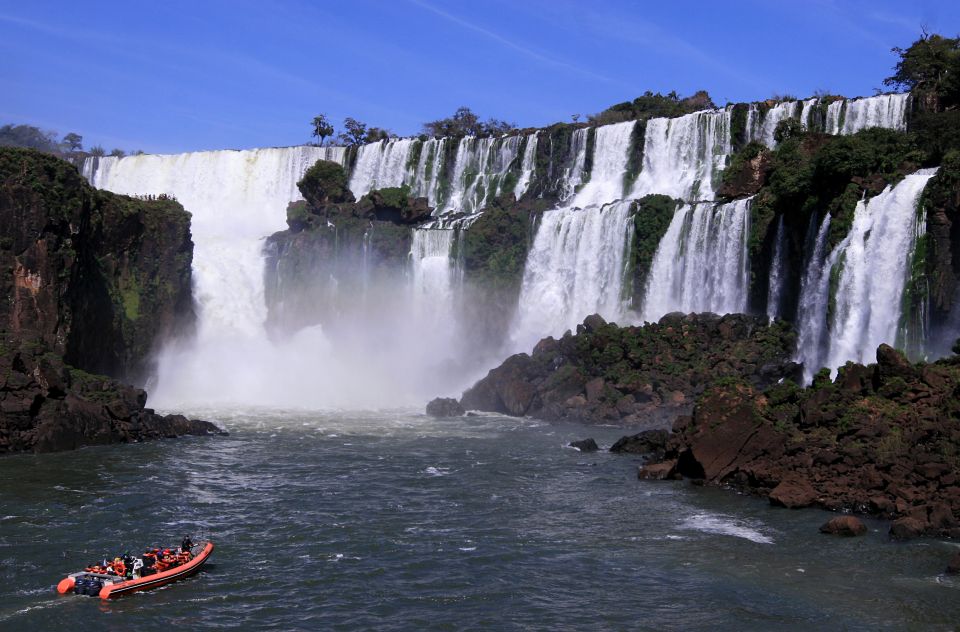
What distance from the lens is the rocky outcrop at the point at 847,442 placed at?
80.5ft

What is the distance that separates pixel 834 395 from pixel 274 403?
29.9 meters

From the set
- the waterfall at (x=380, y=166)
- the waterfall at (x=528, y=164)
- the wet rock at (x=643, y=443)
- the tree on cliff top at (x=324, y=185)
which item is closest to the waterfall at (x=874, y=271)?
the wet rock at (x=643, y=443)

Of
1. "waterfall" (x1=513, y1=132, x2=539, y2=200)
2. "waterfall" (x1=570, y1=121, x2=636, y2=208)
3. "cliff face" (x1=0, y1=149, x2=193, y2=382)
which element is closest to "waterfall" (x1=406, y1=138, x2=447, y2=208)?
"waterfall" (x1=513, y1=132, x2=539, y2=200)

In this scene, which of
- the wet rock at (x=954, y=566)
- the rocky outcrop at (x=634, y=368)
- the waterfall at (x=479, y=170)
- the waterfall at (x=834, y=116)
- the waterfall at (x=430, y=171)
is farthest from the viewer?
the waterfall at (x=430, y=171)

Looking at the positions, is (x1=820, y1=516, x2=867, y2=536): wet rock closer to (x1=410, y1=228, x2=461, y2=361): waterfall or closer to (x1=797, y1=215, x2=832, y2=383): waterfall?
(x1=797, y1=215, x2=832, y2=383): waterfall

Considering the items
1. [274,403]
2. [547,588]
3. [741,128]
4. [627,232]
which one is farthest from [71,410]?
[741,128]

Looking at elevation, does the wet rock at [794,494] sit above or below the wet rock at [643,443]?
below

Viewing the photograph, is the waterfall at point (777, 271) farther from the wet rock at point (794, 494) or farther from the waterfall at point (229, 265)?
the waterfall at point (229, 265)

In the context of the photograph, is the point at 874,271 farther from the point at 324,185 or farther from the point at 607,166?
the point at 324,185

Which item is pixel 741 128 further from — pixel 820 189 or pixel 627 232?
pixel 820 189

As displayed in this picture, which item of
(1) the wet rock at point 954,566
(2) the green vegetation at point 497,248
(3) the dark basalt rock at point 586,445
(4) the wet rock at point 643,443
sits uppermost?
(2) the green vegetation at point 497,248

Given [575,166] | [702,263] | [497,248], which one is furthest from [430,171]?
[702,263]

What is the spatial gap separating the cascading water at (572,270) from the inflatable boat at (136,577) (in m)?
35.5

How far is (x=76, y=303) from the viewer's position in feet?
138
